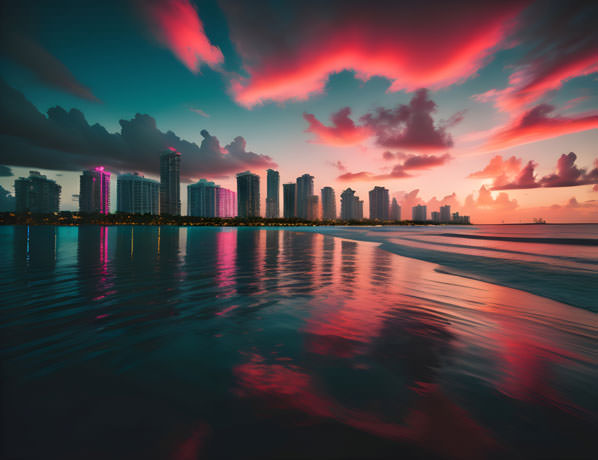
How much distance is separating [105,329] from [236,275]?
343 inches

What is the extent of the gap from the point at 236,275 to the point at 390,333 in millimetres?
11158

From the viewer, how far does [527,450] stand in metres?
3.63

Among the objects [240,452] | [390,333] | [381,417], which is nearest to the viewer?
[240,452]

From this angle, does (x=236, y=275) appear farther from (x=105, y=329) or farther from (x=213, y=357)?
(x=213, y=357)

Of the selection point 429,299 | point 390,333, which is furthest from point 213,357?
point 429,299

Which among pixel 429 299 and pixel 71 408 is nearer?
pixel 71 408

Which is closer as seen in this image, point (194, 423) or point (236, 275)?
point (194, 423)

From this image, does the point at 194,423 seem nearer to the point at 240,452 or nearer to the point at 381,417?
the point at 240,452

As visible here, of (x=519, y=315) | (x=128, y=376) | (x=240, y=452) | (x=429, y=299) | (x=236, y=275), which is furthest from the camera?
(x=236, y=275)

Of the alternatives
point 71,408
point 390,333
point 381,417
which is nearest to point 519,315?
point 390,333

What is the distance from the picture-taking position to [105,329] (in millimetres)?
7594

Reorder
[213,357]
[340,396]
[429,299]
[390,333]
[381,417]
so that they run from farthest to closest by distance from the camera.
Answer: [429,299] → [390,333] → [213,357] → [340,396] → [381,417]

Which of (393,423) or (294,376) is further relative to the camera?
(294,376)

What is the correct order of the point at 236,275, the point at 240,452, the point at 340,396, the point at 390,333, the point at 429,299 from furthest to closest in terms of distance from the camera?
the point at 236,275 → the point at 429,299 → the point at 390,333 → the point at 340,396 → the point at 240,452
